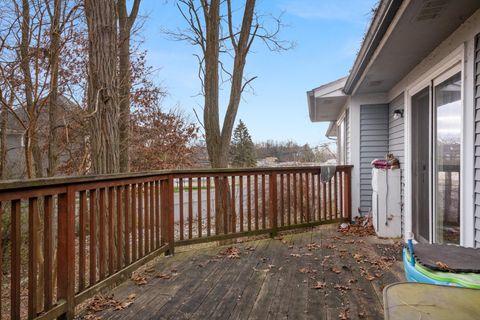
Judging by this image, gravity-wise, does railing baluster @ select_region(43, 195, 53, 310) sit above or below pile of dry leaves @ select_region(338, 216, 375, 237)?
above

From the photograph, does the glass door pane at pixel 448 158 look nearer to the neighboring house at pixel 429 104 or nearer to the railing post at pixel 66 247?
the neighboring house at pixel 429 104

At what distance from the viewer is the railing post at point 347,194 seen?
Answer: 5629 millimetres

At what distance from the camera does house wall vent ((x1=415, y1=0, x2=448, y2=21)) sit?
2393 millimetres

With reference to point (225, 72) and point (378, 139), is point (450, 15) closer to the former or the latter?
point (378, 139)

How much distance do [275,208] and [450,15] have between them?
9.64ft

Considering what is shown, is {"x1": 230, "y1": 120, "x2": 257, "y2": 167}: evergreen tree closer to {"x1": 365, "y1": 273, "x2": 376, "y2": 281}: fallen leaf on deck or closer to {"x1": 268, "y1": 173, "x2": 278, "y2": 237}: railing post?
{"x1": 268, "y1": 173, "x2": 278, "y2": 237}: railing post

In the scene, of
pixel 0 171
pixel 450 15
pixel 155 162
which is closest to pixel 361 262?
pixel 450 15

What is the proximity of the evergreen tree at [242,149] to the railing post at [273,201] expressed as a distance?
18.5 m

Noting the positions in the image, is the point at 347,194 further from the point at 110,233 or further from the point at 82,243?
the point at 82,243

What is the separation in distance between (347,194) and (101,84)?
397 centimetres

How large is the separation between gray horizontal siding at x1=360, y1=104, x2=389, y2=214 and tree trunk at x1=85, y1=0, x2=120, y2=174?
3.99m

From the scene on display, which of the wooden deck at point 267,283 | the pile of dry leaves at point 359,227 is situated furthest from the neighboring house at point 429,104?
the wooden deck at point 267,283

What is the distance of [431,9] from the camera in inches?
99.0

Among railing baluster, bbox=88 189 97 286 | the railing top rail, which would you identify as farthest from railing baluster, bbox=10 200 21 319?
railing baluster, bbox=88 189 97 286
